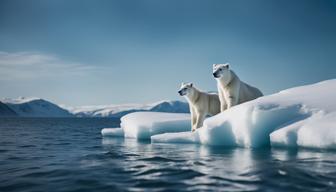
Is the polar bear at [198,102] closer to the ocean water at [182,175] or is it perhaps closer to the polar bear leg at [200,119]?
the polar bear leg at [200,119]

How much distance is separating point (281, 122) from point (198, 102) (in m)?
4.03

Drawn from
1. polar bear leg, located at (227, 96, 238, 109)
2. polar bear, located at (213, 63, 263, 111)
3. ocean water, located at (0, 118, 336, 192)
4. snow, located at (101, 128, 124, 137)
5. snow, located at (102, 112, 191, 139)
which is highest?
polar bear, located at (213, 63, 263, 111)

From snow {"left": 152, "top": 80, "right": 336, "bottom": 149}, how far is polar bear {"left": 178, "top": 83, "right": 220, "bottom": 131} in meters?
1.70

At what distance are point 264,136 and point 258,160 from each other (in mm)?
2979

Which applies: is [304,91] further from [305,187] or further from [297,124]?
[305,187]

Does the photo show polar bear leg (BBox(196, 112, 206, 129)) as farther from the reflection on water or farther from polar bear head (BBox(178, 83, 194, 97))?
the reflection on water

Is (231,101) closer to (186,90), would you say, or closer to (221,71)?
(221,71)

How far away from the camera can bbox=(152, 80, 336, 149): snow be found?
824cm

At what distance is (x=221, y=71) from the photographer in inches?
439

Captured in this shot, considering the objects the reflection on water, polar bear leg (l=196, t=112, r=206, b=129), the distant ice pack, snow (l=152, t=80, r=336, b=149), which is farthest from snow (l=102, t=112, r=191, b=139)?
the reflection on water

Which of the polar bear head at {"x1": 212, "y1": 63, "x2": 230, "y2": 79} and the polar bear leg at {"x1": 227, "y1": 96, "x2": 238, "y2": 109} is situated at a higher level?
the polar bear head at {"x1": 212, "y1": 63, "x2": 230, "y2": 79}

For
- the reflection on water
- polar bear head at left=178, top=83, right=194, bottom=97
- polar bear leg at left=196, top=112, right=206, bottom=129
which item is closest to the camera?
the reflection on water

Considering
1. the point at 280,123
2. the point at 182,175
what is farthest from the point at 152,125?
the point at 182,175

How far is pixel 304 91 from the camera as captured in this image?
1102 cm
